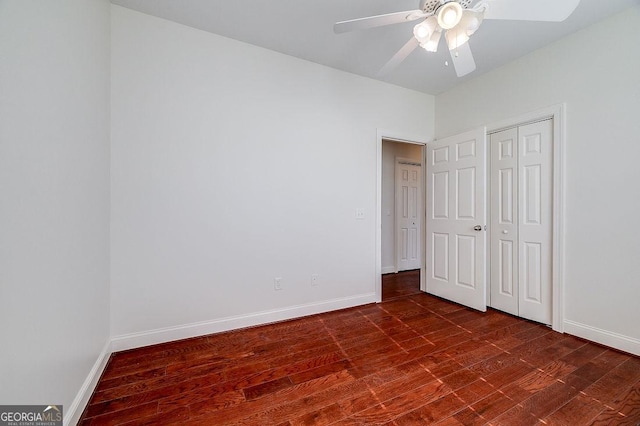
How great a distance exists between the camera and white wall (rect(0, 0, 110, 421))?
33.2 inches

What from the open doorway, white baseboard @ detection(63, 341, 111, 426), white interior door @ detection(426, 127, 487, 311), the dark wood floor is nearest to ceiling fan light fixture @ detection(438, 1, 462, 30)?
white interior door @ detection(426, 127, 487, 311)

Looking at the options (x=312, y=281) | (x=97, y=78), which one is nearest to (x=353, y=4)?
(x=97, y=78)

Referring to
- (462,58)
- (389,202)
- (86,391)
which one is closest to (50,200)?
(86,391)

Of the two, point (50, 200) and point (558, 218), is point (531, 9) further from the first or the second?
point (50, 200)

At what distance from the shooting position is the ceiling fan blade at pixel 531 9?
120 centimetres

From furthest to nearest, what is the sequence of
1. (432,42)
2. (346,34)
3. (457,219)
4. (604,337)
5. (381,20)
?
(457,219)
(346,34)
(604,337)
(432,42)
(381,20)

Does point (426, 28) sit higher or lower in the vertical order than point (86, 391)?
higher

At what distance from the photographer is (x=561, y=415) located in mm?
1284

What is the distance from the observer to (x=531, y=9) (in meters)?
1.28

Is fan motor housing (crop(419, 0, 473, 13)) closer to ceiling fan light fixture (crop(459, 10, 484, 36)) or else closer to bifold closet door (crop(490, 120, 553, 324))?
ceiling fan light fixture (crop(459, 10, 484, 36))

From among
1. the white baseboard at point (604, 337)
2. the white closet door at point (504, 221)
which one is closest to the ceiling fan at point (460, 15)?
the white closet door at point (504, 221)

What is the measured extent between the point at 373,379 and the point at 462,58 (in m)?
2.23

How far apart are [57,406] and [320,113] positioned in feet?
9.04

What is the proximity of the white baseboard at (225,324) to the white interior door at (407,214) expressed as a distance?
6.20ft
